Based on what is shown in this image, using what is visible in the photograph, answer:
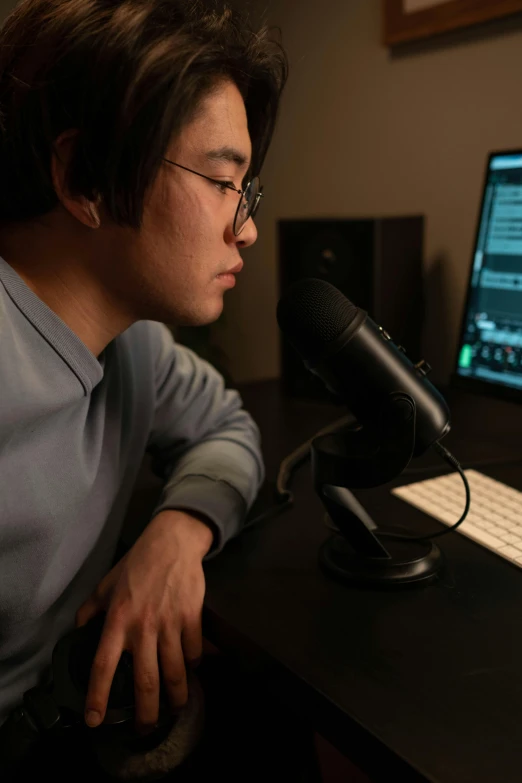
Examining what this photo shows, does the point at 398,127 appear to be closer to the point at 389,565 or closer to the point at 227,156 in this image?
the point at 227,156

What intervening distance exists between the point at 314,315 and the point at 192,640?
384mm

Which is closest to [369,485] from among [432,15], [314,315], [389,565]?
[389,565]

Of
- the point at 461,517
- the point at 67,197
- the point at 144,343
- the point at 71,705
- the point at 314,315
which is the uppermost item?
the point at 67,197

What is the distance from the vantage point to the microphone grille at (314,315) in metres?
0.77

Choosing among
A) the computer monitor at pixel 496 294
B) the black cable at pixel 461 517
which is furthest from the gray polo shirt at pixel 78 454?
the computer monitor at pixel 496 294

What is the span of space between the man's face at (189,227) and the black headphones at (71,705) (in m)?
0.40

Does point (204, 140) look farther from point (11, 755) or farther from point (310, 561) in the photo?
point (11, 755)

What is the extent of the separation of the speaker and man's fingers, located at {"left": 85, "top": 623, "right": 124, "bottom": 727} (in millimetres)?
878

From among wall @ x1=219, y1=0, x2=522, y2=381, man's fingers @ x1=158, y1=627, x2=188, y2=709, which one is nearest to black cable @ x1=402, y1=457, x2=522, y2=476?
man's fingers @ x1=158, y1=627, x2=188, y2=709

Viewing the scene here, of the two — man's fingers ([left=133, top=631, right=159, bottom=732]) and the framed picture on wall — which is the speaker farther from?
man's fingers ([left=133, top=631, right=159, bottom=732])

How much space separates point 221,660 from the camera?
102 centimetres

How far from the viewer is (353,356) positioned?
77cm

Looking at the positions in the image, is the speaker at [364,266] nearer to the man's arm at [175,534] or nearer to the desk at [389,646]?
the man's arm at [175,534]

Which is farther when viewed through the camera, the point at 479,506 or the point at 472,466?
the point at 472,466
